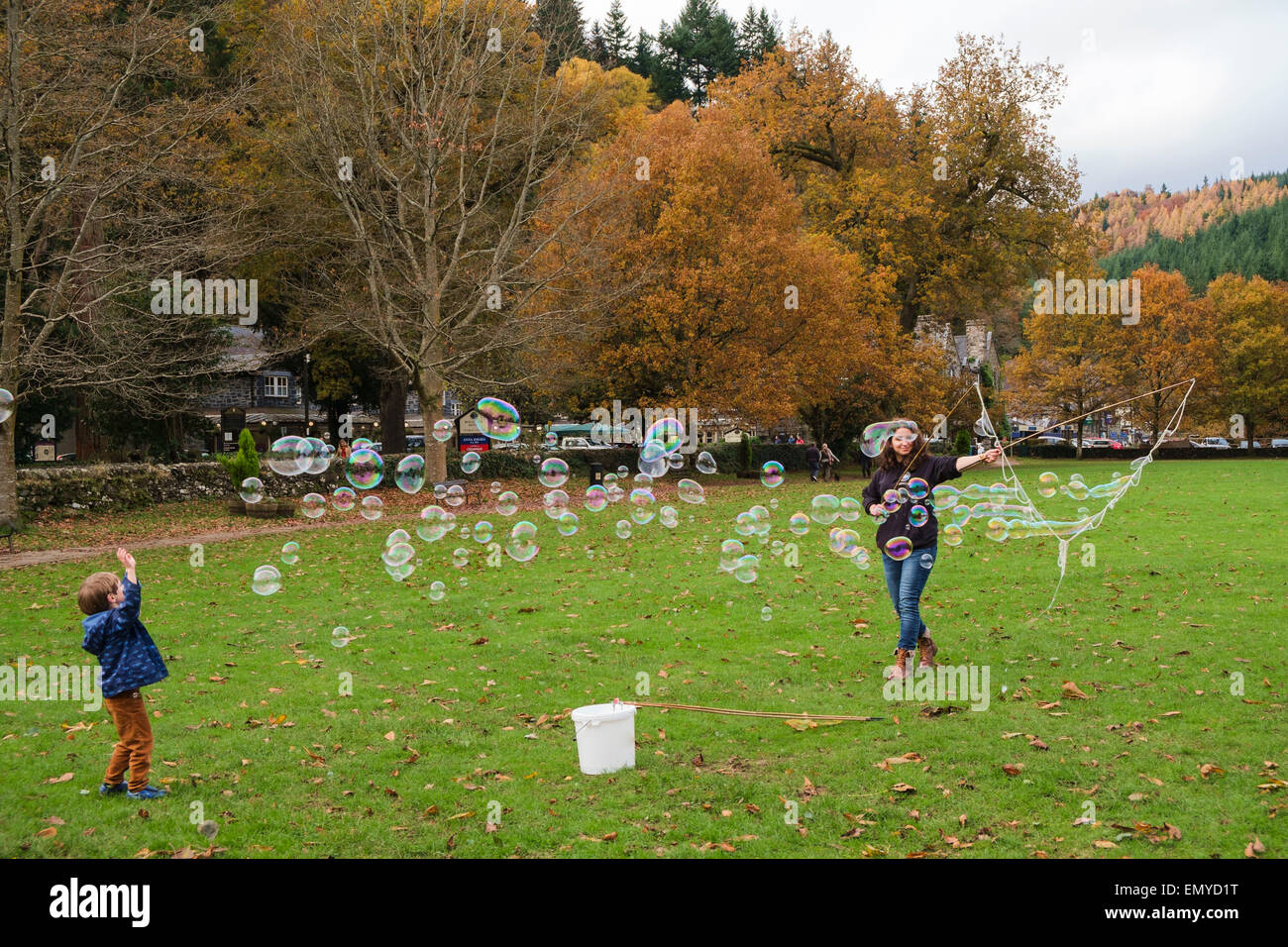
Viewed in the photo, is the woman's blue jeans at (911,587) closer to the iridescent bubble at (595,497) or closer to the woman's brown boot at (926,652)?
the woman's brown boot at (926,652)

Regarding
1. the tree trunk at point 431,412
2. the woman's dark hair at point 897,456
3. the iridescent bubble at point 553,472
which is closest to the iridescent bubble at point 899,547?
the woman's dark hair at point 897,456

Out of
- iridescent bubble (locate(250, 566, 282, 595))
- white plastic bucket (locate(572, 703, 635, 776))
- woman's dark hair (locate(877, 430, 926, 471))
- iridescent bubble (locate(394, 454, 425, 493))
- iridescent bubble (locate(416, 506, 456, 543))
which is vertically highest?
woman's dark hair (locate(877, 430, 926, 471))

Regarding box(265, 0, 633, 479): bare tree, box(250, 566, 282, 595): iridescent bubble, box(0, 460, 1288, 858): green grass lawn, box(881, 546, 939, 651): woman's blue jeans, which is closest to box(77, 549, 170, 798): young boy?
box(0, 460, 1288, 858): green grass lawn

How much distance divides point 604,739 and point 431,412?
22.5 metres

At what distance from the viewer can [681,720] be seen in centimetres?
788

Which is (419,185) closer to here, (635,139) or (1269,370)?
(635,139)

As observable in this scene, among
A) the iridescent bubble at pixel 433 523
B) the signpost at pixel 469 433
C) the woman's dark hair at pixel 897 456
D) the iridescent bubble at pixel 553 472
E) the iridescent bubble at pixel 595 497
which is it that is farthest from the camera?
the signpost at pixel 469 433

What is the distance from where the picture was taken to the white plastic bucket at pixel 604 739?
6.62 metres

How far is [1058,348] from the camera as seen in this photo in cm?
6025

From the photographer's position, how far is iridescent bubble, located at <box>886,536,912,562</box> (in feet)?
28.0

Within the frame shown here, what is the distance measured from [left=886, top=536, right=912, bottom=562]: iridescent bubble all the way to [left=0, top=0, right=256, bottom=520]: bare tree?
19344mm

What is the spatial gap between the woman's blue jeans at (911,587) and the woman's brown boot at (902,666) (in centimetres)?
5

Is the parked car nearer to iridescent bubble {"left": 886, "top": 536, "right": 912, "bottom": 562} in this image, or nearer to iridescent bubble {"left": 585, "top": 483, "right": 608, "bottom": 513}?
iridescent bubble {"left": 585, "top": 483, "right": 608, "bottom": 513}

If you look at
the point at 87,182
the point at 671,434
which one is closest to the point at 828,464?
the point at 671,434
